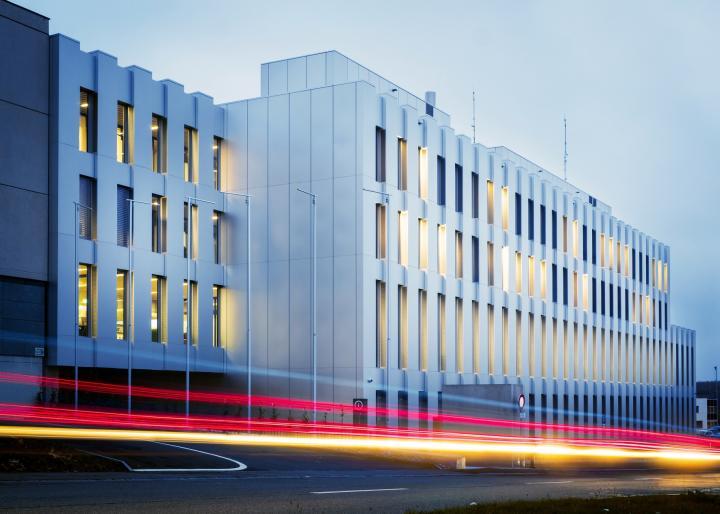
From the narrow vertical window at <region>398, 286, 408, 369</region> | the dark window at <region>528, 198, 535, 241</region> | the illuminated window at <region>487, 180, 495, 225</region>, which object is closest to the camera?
the narrow vertical window at <region>398, 286, 408, 369</region>

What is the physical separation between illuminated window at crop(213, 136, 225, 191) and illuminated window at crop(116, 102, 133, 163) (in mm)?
6309

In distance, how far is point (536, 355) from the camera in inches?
2613

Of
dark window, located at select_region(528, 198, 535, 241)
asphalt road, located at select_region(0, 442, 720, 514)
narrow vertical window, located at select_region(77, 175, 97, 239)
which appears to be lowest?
asphalt road, located at select_region(0, 442, 720, 514)

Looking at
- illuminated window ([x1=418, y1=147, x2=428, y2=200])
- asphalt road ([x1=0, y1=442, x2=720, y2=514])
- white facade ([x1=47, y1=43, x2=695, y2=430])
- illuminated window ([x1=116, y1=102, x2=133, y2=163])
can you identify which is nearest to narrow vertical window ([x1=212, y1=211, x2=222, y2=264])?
white facade ([x1=47, y1=43, x2=695, y2=430])

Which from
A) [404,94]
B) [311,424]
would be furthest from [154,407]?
[404,94]

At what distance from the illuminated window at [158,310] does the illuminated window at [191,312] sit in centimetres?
125

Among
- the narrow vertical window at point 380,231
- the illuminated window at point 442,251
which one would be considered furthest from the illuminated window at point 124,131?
the illuminated window at point 442,251

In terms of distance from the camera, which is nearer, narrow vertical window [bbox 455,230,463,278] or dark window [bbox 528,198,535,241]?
narrow vertical window [bbox 455,230,463,278]

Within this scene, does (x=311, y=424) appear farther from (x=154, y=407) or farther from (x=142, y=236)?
(x=142, y=236)

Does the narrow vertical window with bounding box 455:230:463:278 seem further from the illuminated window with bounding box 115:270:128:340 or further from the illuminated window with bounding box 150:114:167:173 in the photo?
the illuminated window with bounding box 115:270:128:340

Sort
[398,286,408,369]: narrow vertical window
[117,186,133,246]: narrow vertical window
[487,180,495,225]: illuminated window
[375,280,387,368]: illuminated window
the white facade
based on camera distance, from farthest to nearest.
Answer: [487,180,495,225]: illuminated window
[398,286,408,369]: narrow vertical window
[375,280,387,368]: illuminated window
[117,186,133,246]: narrow vertical window
the white facade

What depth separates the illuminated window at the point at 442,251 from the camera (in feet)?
181

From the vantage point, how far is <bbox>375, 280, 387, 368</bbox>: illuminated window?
49438 mm

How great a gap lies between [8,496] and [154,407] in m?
34.2
